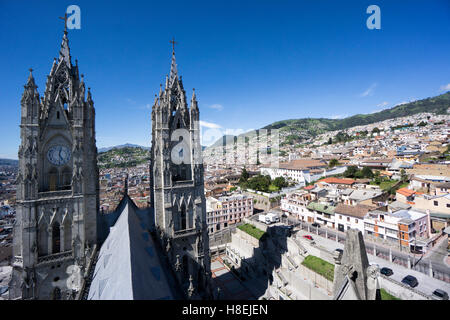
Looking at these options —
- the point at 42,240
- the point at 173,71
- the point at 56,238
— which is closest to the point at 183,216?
the point at 56,238

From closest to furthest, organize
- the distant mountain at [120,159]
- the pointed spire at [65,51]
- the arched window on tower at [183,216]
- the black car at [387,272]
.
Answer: the pointed spire at [65,51]
the arched window on tower at [183,216]
the black car at [387,272]
the distant mountain at [120,159]

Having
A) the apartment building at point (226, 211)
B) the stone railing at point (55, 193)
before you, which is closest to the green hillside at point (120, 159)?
the apartment building at point (226, 211)

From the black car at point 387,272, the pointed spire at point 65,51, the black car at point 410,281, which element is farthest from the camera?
the black car at point 387,272

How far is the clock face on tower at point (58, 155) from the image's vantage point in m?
16.5

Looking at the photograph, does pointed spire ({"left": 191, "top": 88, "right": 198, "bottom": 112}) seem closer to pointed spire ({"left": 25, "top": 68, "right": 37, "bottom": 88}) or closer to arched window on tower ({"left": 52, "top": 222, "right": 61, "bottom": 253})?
pointed spire ({"left": 25, "top": 68, "right": 37, "bottom": 88})

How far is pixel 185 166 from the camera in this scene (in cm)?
2061

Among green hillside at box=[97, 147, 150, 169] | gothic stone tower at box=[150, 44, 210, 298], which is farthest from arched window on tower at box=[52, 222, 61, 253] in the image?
green hillside at box=[97, 147, 150, 169]

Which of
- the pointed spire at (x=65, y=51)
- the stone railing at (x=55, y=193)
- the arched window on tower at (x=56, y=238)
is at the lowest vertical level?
the arched window on tower at (x=56, y=238)

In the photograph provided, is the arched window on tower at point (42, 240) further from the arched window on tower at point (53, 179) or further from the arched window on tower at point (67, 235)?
the arched window on tower at point (53, 179)

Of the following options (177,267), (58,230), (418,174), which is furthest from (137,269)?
(418,174)

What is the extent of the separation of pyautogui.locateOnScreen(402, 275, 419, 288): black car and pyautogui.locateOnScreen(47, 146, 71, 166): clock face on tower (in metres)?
36.3

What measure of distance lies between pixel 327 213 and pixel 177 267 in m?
35.8

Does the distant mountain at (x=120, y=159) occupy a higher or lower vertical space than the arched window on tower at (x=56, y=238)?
higher

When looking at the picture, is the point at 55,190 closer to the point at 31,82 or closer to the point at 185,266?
the point at 31,82
